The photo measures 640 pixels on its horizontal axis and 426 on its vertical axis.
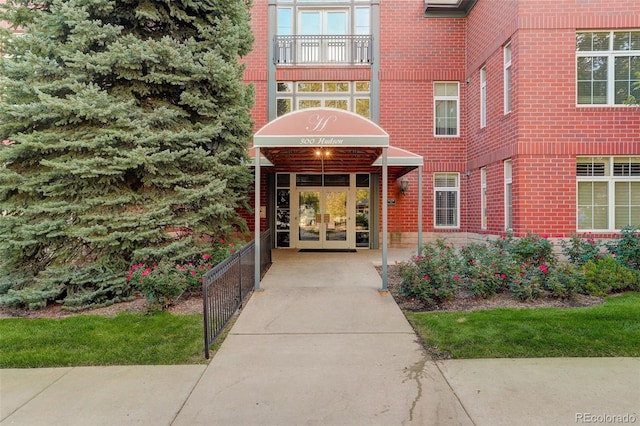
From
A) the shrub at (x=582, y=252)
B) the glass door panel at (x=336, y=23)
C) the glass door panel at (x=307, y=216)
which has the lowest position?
the shrub at (x=582, y=252)

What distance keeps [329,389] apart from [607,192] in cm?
920

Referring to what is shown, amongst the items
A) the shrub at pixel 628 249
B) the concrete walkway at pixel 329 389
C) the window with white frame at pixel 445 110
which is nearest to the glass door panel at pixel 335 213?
A: the window with white frame at pixel 445 110

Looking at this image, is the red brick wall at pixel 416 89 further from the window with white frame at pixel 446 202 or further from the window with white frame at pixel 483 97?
the window with white frame at pixel 483 97

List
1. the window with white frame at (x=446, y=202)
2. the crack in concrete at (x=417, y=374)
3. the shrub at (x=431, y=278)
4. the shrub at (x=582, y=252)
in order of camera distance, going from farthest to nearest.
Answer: the window with white frame at (x=446, y=202)
the shrub at (x=582, y=252)
the shrub at (x=431, y=278)
the crack in concrete at (x=417, y=374)

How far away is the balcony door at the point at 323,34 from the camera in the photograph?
12.8 m

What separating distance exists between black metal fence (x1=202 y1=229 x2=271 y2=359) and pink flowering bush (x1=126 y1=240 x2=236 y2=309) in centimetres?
Answer: 52

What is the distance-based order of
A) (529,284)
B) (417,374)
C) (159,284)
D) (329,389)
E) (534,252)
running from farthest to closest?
1. (534,252)
2. (529,284)
3. (159,284)
4. (417,374)
5. (329,389)

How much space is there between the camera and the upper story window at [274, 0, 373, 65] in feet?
41.9

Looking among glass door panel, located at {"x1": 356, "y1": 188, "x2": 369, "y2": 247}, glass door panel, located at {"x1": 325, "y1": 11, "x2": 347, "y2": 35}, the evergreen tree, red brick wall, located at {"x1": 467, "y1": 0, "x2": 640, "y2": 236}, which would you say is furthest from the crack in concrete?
glass door panel, located at {"x1": 325, "y1": 11, "x2": 347, "y2": 35}

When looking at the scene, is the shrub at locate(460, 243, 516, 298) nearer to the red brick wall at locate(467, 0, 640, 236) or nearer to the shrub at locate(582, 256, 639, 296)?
the shrub at locate(582, 256, 639, 296)

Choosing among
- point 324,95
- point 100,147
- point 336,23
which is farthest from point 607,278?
point 336,23

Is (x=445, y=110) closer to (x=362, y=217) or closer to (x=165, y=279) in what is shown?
(x=362, y=217)

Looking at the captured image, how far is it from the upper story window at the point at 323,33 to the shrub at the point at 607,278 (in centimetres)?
943

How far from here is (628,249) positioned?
7102 millimetres
